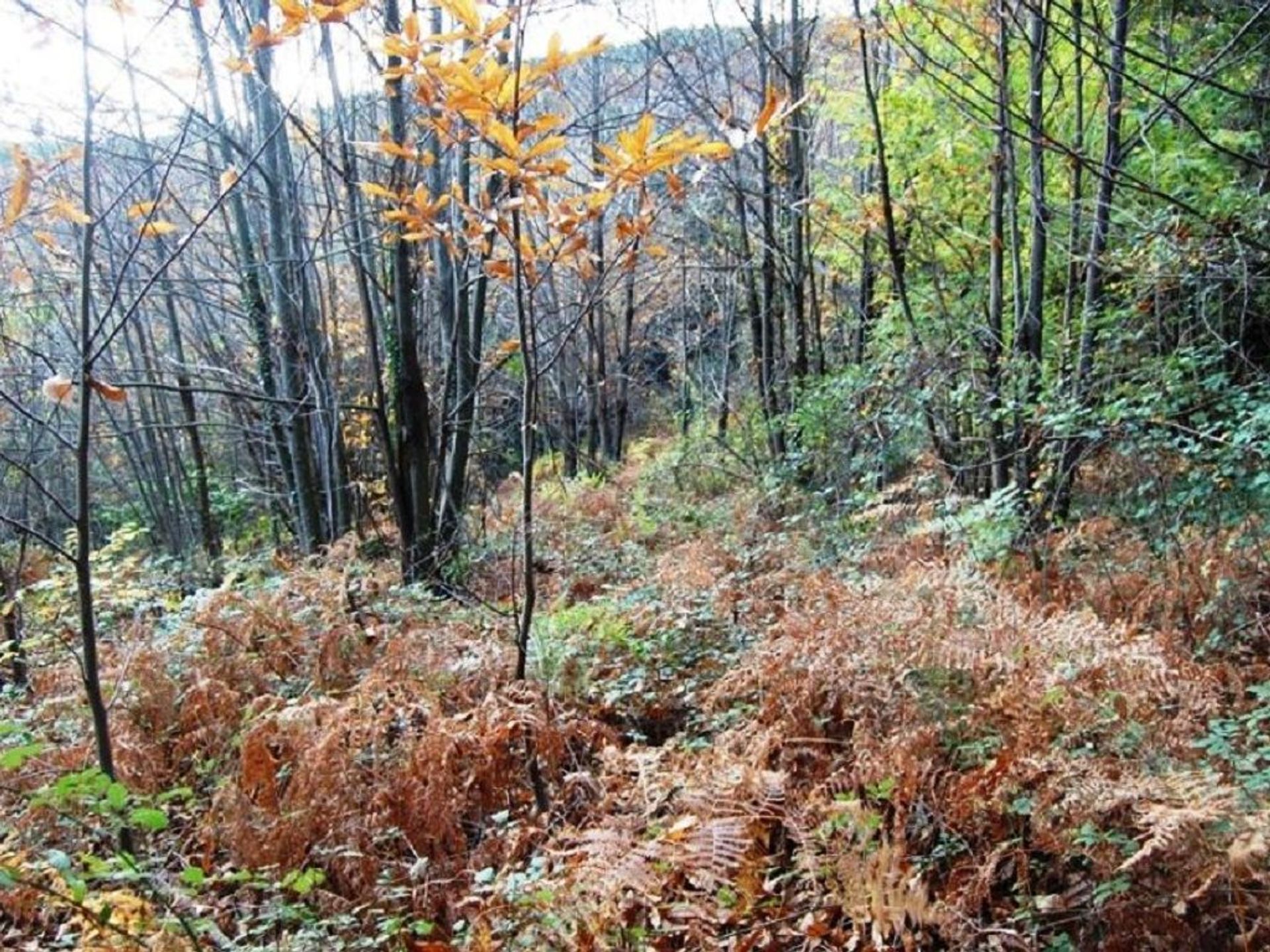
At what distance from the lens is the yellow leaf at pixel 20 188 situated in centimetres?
203

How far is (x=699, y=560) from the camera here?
5809 millimetres

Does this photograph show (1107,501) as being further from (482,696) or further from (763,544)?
(482,696)

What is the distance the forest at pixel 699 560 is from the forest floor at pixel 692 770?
20 millimetres

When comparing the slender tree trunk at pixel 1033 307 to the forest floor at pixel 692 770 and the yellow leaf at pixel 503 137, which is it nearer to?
the forest floor at pixel 692 770

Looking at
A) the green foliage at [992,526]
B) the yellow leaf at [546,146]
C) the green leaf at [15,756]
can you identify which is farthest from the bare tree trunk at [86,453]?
the green foliage at [992,526]

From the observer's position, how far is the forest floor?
7.20 ft

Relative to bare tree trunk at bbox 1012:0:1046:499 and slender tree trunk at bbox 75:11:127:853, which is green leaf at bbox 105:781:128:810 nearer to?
slender tree trunk at bbox 75:11:127:853

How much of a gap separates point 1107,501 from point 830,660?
259 centimetres

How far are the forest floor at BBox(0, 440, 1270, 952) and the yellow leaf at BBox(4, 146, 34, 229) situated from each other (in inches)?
49.5

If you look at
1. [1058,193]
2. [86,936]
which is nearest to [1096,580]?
[1058,193]

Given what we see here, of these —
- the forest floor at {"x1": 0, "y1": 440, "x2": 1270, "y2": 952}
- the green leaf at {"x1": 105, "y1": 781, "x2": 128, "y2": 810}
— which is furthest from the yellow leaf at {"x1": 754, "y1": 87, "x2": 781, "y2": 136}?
the green leaf at {"x1": 105, "y1": 781, "x2": 128, "y2": 810}

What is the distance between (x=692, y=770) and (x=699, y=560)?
9.77 ft

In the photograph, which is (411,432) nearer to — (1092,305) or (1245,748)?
(1092,305)

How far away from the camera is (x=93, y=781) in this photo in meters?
1.75
